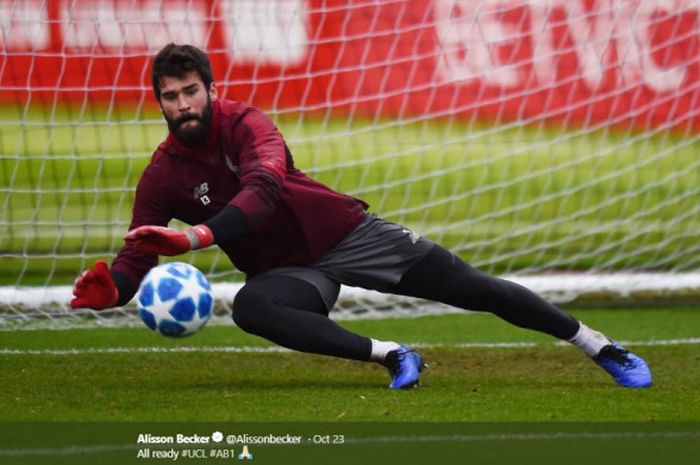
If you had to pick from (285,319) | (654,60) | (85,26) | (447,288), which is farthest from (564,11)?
(285,319)

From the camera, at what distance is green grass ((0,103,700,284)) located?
28.4 feet

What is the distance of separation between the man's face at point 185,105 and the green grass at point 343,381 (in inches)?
40.5

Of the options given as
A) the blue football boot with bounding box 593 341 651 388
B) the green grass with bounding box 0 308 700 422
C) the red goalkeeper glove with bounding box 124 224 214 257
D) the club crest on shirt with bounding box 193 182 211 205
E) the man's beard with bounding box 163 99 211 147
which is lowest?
the green grass with bounding box 0 308 700 422

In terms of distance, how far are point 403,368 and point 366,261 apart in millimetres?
484

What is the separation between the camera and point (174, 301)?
17.0 ft

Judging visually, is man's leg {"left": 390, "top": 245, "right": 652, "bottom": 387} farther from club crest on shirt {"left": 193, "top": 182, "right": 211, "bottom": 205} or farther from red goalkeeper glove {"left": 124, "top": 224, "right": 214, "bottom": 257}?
red goalkeeper glove {"left": 124, "top": 224, "right": 214, "bottom": 257}

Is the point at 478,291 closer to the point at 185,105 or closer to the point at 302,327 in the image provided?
the point at 302,327

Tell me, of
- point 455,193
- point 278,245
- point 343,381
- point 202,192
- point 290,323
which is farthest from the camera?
point 455,193

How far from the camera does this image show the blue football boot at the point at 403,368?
5.55 meters

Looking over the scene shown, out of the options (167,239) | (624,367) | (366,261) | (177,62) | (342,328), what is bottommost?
(624,367)

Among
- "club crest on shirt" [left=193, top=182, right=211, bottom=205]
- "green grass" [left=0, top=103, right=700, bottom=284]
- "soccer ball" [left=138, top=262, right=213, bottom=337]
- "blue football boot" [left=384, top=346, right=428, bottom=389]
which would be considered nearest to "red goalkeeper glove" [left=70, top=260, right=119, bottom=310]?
"soccer ball" [left=138, top=262, right=213, bottom=337]

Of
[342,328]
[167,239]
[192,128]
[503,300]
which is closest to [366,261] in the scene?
[342,328]

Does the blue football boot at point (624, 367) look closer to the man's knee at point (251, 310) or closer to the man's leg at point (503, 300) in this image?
the man's leg at point (503, 300)

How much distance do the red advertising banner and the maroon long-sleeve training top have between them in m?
2.41
